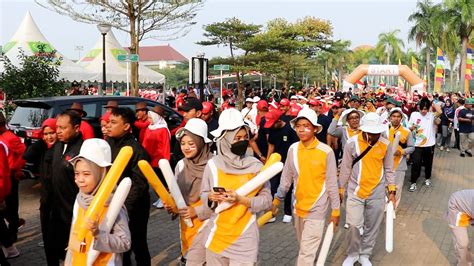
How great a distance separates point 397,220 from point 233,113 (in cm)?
511

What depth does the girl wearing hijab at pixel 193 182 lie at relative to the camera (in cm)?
362

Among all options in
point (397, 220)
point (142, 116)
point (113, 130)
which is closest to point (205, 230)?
point (113, 130)

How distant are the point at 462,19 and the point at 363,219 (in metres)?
43.1

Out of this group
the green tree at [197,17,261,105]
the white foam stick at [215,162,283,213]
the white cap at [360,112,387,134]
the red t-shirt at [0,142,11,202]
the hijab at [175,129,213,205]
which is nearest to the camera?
the white foam stick at [215,162,283,213]

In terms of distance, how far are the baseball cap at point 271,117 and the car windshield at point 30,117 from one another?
152 inches

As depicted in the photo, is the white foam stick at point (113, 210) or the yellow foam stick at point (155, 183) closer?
the white foam stick at point (113, 210)

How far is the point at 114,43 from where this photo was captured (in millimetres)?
24562

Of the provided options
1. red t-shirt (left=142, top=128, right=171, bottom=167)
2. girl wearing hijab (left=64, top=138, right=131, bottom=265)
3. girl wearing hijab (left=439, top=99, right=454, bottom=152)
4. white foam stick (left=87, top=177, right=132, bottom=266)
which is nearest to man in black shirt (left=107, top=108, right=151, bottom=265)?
girl wearing hijab (left=64, top=138, right=131, bottom=265)

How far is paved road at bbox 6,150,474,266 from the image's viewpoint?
5660 mm

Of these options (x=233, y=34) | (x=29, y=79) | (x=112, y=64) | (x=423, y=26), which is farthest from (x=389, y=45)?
(x=29, y=79)

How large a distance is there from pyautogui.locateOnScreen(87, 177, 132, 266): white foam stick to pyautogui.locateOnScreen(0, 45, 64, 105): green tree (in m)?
9.32

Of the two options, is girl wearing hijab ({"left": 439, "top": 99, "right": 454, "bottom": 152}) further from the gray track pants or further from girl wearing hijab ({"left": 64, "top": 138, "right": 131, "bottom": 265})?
girl wearing hijab ({"left": 64, "top": 138, "right": 131, "bottom": 265})

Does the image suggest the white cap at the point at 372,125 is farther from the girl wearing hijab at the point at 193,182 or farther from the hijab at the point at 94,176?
the hijab at the point at 94,176

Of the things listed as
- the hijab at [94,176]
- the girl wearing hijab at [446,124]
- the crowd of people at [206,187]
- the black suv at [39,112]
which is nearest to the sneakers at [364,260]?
the crowd of people at [206,187]
